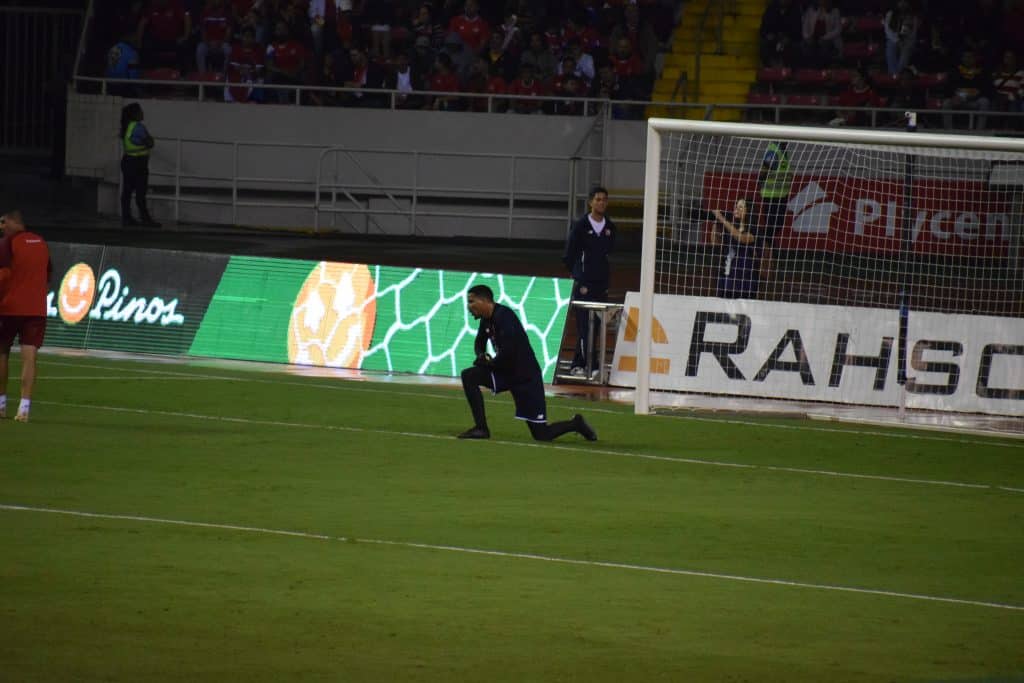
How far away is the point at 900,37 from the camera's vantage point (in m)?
31.5

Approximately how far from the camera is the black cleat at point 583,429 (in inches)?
587

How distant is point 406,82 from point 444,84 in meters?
0.74

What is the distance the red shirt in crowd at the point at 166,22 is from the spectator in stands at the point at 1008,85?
15432 mm

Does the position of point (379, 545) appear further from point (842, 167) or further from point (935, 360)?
point (842, 167)

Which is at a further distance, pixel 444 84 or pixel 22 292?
pixel 444 84

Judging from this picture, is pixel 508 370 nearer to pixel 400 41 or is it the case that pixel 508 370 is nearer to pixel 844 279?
pixel 844 279

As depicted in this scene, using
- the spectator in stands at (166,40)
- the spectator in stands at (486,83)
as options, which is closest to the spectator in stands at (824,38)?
the spectator in stands at (486,83)

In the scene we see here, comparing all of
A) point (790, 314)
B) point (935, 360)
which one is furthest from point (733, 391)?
point (935, 360)

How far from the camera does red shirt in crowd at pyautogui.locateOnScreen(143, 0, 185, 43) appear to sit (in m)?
33.7

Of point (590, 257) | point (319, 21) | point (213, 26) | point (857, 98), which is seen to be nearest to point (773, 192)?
point (590, 257)

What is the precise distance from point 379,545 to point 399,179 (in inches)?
881

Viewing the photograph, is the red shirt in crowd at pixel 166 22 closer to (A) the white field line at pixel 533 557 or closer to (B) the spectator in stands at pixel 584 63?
(B) the spectator in stands at pixel 584 63

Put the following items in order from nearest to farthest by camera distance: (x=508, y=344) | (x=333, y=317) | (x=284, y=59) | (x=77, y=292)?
(x=508, y=344), (x=333, y=317), (x=77, y=292), (x=284, y=59)

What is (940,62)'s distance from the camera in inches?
1234
